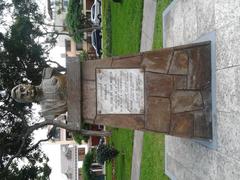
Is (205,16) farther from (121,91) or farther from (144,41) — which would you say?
(144,41)

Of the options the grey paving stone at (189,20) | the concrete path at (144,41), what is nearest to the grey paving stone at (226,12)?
the grey paving stone at (189,20)

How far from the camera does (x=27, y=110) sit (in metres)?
16.3

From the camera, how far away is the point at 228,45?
7363mm

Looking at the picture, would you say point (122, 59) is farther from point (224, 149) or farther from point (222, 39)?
point (224, 149)

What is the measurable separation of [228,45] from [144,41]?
901 cm

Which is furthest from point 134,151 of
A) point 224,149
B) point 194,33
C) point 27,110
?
point 224,149

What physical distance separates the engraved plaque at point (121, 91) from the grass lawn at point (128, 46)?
16.1 feet

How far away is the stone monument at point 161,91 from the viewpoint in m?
7.99

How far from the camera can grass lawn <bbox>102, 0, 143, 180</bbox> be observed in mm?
18094

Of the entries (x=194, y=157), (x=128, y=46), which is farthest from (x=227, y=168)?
(x=128, y=46)

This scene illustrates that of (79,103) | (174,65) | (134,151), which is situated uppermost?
(174,65)

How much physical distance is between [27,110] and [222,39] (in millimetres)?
9994

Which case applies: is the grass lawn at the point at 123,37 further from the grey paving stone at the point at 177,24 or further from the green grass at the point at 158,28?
the grey paving stone at the point at 177,24

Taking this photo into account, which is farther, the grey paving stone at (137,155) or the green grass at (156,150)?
the grey paving stone at (137,155)
